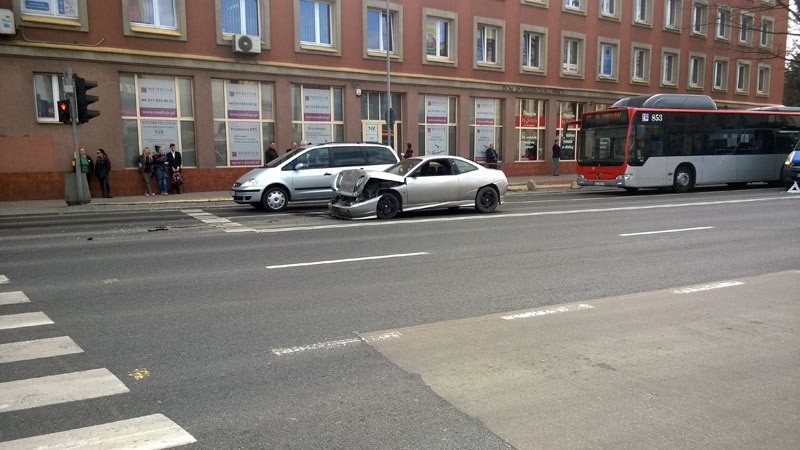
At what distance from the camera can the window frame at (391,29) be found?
83.2 ft

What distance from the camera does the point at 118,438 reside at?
11.4 feet

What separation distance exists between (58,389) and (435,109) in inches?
999

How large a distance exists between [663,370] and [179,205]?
660 inches

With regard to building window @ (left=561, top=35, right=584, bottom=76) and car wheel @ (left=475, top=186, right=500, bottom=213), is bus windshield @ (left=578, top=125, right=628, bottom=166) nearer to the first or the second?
car wheel @ (left=475, top=186, right=500, bottom=213)

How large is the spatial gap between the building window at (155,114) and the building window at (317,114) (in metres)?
4.22

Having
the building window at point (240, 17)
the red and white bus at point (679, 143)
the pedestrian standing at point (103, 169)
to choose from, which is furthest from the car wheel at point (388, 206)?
the building window at point (240, 17)

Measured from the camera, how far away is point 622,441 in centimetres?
345

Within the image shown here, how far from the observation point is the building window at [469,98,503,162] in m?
29.7

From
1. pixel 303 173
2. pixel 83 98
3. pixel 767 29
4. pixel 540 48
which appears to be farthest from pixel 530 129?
pixel 767 29

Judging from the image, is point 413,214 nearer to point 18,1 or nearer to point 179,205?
point 179,205

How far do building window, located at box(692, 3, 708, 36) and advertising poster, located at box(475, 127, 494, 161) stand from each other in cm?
1900

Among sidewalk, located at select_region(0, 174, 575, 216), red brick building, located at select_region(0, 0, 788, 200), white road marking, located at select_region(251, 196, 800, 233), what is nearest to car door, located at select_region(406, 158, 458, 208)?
white road marking, located at select_region(251, 196, 800, 233)

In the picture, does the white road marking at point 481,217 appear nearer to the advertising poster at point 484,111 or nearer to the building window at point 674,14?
the advertising poster at point 484,111

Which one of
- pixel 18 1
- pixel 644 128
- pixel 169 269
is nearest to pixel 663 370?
pixel 169 269
